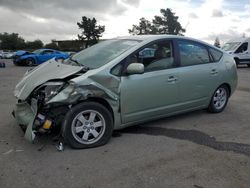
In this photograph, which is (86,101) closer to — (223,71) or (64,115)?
(64,115)

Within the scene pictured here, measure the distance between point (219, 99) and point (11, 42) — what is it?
84933 millimetres

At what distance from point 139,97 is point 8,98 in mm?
4435

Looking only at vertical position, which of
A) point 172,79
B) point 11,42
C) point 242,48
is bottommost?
point 172,79

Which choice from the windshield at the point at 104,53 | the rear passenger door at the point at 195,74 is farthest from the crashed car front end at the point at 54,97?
the rear passenger door at the point at 195,74

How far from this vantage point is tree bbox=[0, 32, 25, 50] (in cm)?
7931

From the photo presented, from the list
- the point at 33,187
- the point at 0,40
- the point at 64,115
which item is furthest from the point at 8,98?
the point at 0,40

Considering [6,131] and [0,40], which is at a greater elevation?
[0,40]

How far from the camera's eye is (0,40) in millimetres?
83000

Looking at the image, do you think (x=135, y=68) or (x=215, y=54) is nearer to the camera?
(x=135, y=68)

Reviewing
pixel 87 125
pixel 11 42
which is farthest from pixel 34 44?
pixel 87 125

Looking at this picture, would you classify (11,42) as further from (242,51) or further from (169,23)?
(242,51)

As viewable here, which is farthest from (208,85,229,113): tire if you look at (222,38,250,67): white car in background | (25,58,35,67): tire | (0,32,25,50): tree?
(0,32,25,50): tree

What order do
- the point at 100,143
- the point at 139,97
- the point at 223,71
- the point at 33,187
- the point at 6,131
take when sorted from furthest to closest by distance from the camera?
the point at 223,71 → the point at 6,131 → the point at 139,97 → the point at 100,143 → the point at 33,187

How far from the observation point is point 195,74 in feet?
16.3
